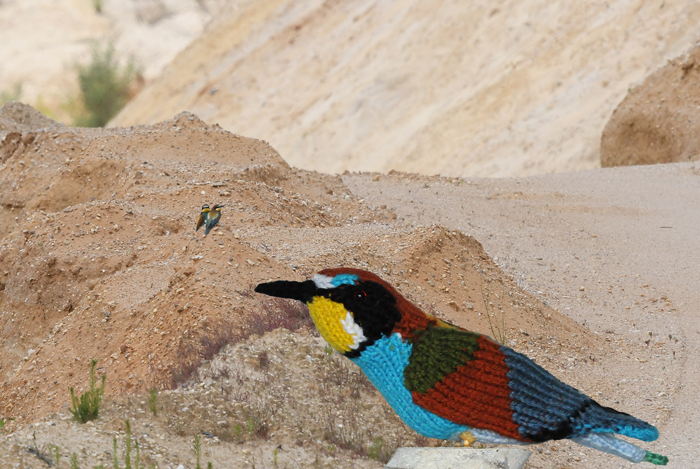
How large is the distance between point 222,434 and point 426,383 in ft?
6.22

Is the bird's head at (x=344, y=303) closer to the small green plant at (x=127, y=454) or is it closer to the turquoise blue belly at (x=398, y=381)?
the turquoise blue belly at (x=398, y=381)

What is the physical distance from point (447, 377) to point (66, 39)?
1867 inches

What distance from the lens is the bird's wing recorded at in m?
2.79

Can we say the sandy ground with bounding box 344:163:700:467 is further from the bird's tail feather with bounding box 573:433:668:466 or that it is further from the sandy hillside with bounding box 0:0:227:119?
the sandy hillside with bounding box 0:0:227:119

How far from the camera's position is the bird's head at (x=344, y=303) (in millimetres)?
2758

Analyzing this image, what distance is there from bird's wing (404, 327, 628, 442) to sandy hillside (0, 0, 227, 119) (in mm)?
43542

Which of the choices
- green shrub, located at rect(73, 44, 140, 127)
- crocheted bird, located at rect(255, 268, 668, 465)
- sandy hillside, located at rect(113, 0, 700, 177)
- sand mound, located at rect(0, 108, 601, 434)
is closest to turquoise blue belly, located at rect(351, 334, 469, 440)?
crocheted bird, located at rect(255, 268, 668, 465)

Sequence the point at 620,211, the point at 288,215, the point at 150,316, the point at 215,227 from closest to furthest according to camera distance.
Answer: the point at 150,316, the point at 215,227, the point at 288,215, the point at 620,211

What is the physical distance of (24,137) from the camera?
40.7ft

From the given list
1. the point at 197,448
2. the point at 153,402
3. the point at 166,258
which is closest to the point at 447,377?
the point at 197,448

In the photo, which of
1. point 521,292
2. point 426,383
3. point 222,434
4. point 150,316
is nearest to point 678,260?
point 521,292

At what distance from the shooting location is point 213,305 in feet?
19.4

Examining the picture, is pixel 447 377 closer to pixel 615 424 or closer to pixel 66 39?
pixel 615 424

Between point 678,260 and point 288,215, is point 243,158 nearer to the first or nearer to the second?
point 288,215
